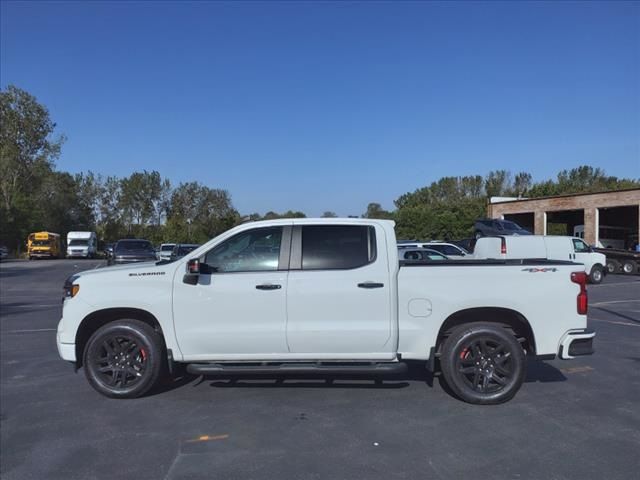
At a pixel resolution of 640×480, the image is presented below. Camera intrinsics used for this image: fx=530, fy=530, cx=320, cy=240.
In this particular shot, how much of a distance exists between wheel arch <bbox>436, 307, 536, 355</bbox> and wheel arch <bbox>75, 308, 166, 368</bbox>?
2976 mm

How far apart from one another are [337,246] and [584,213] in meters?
37.9

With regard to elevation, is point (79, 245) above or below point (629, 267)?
above

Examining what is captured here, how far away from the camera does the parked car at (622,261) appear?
83.5ft

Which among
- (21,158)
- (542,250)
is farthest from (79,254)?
(542,250)

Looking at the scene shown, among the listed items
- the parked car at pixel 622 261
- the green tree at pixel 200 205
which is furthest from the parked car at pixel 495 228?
the green tree at pixel 200 205

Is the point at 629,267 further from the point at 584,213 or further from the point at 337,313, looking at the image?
the point at 337,313

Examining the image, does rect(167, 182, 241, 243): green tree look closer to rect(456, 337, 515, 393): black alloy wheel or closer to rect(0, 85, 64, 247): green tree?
rect(0, 85, 64, 247): green tree

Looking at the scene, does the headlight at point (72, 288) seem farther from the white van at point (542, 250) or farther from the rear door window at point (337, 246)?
the white van at point (542, 250)

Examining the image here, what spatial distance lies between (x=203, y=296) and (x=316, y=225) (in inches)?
54.7

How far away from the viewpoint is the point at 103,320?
227 inches

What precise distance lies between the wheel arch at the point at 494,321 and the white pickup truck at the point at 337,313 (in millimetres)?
15

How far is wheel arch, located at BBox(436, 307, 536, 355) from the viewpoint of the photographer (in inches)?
214

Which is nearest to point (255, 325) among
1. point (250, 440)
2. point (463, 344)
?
point (250, 440)

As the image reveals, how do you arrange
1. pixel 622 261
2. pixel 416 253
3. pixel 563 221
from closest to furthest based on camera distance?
pixel 416 253, pixel 622 261, pixel 563 221
